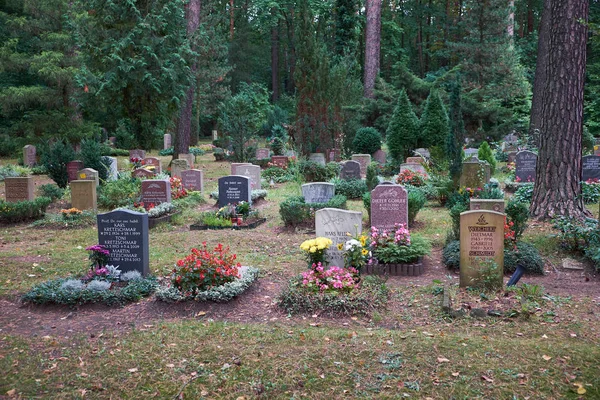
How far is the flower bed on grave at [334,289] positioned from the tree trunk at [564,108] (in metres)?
5.69

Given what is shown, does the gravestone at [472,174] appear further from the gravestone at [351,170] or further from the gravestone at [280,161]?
the gravestone at [280,161]

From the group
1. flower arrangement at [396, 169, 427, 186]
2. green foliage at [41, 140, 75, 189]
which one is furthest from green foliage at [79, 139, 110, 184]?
flower arrangement at [396, 169, 427, 186]

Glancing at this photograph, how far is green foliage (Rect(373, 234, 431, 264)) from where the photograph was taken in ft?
30.6

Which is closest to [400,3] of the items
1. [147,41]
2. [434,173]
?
[147,41]

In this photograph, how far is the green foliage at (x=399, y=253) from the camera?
932 centimetres

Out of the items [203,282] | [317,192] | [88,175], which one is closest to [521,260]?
[203,282]

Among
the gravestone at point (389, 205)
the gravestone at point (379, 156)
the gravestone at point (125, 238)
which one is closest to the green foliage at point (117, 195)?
the gravestone at point (125, 238)

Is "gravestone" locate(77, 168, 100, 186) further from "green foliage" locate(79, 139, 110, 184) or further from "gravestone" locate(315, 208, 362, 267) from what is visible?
"gravestone" locate(315, 208, 362, 267)

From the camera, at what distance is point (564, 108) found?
11766mm

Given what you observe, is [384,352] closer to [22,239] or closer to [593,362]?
[593,362]

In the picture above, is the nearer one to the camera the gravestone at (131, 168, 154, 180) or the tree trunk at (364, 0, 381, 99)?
the gravestone at (131, 168, 154, 180)

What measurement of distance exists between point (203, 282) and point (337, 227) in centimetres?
250

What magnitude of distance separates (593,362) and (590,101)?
123ft

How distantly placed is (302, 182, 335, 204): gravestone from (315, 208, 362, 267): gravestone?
193 inches
